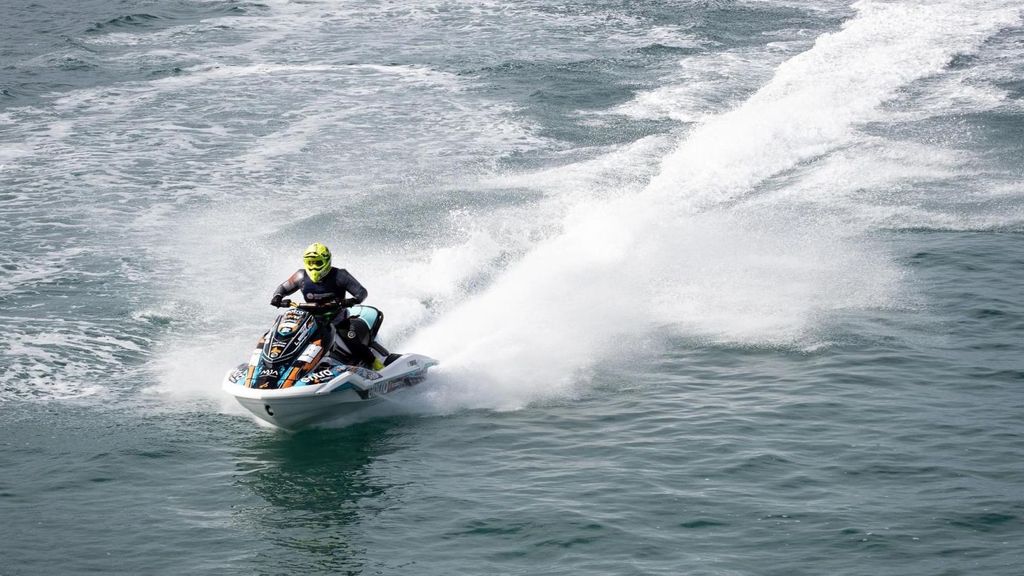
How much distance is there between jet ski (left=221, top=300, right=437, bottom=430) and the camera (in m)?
14.4

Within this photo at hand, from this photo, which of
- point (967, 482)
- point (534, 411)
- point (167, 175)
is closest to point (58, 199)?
point (167, 175)

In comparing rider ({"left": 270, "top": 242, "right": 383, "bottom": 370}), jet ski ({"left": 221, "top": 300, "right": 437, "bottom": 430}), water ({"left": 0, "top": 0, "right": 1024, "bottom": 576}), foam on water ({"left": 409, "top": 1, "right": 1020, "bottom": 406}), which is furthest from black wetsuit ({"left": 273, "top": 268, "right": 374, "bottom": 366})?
foam on water ({"left": 409, "top": 1, "right": 1020, "bottom": 406})

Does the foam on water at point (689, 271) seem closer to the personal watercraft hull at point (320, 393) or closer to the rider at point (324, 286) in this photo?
the personal watercraft hull at point (320, 393)

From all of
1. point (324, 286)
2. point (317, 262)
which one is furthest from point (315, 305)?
point (317, 262)

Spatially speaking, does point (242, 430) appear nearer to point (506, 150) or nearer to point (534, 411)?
point (534, 411)

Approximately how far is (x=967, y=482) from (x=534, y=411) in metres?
5.25

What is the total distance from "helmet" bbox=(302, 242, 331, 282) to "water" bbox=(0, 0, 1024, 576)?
1.93m

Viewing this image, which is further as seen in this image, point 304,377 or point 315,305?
point 315,305

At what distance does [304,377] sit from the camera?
1462 cm

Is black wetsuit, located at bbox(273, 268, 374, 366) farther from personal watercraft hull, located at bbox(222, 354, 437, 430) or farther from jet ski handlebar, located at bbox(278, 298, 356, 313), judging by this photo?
personal watercraft hull, located at bbox(222, 354, 437, 430)

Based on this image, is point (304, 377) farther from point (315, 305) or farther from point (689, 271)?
point (689, 271)

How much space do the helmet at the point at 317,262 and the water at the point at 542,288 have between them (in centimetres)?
193

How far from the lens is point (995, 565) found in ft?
37.1

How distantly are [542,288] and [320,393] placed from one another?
658 centimetres
